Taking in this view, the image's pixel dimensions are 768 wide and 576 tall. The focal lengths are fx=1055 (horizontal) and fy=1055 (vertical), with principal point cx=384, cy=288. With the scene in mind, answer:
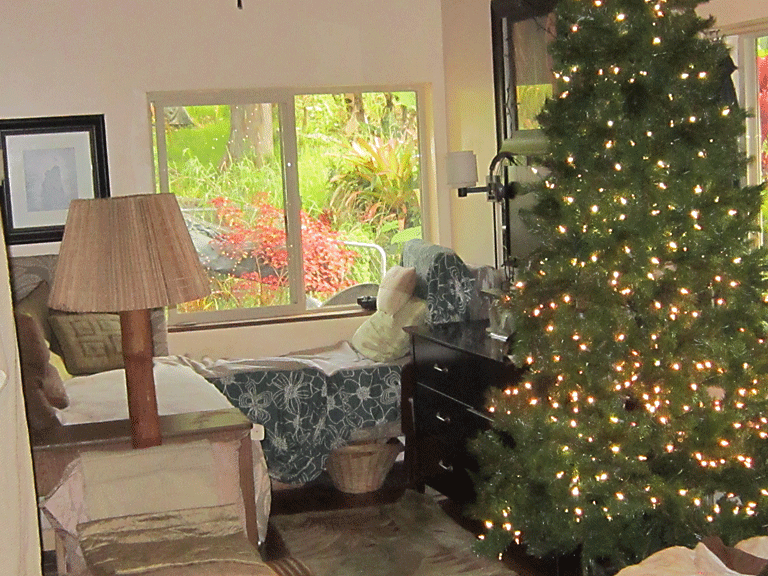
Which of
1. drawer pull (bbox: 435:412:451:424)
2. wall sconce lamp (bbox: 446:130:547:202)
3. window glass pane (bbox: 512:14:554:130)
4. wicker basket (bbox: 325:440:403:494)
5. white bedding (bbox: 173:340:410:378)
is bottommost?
wicker basket (bbox: 325:440:403:494)

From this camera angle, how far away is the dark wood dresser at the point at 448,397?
407cm

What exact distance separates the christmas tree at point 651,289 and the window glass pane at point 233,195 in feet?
9.96

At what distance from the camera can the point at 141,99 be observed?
5781 mm

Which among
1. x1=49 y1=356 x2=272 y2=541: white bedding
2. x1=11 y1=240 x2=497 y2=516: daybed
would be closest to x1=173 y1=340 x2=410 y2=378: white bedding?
x1=11 y1=240 x2=497 y2=516: daybed

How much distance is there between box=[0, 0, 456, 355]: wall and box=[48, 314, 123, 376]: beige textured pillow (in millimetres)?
503

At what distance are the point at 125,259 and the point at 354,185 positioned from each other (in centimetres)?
335

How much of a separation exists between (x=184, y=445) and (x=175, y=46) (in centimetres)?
327

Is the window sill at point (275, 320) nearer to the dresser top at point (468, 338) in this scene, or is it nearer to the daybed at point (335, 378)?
the daybed at point (335, 378)

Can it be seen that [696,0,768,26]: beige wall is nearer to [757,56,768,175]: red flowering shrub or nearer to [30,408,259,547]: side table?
[757,56,768,175]: red flowering shrub

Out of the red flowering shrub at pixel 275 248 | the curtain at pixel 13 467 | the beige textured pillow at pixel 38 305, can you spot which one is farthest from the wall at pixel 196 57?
the curtain at pixel 13 467

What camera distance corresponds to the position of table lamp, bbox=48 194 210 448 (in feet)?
9.75

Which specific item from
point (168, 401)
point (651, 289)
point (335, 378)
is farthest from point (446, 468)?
point (651, 289)

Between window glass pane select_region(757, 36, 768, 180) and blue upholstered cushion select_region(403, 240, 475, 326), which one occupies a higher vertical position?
window glass pane select_region(757, 36, 768, 180)

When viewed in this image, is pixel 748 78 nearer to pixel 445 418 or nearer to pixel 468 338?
pixel 468 338
